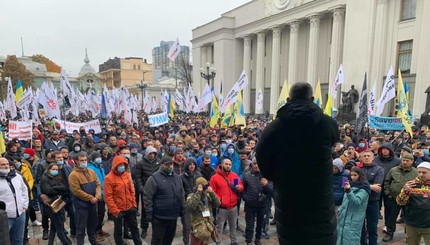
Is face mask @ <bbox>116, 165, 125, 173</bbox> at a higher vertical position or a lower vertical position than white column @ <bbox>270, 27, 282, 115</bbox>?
lower

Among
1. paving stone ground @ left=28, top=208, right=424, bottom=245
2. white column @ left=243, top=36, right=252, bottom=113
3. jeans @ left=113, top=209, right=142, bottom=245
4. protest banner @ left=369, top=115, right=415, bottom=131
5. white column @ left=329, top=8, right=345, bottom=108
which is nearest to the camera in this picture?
jeans @ left=113, top=209, right=142, bottom=245

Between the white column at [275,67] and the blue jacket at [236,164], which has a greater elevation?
the white column at [275,67]

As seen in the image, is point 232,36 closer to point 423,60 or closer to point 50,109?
point 423,60

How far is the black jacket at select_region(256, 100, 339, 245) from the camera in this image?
210 centimetres

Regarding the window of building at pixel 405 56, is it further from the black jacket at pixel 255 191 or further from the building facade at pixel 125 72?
the building facade at pixel 125 72

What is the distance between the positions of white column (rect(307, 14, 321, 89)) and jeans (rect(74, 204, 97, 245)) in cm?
2690

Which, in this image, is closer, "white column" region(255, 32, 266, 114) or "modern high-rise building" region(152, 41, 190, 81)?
"white column" region(255, 32, 266, 114)

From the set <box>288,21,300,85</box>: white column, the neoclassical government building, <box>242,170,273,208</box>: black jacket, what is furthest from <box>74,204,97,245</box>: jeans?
<box>288,21,300,85</box>: white column

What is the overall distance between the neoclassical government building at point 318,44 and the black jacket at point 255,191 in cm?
1284

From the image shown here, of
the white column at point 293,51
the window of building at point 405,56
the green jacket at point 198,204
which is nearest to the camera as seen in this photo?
the green jacket at point 198,204

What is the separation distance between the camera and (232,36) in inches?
1598

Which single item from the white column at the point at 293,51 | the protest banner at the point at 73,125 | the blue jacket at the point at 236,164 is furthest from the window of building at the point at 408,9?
the protest banner at the point at 73,125

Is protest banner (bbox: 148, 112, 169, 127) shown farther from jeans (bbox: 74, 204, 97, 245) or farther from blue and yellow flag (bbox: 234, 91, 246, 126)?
jeans (bbox: 74, 204, 97, 245)

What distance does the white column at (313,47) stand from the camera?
2852 centimetres
